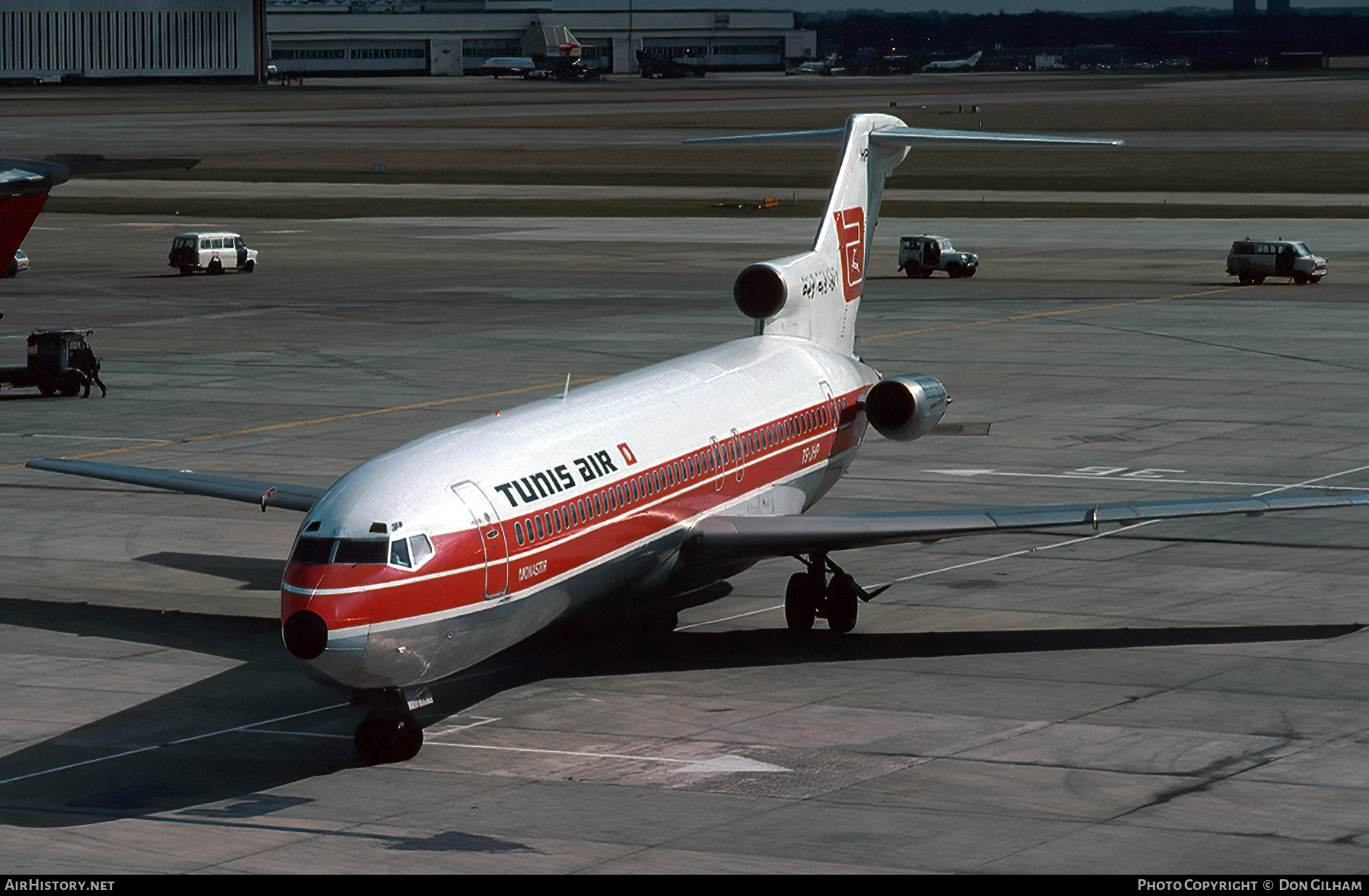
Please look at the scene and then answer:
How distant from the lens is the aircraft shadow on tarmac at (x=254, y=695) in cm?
1950

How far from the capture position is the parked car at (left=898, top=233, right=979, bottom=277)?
76.7 meters

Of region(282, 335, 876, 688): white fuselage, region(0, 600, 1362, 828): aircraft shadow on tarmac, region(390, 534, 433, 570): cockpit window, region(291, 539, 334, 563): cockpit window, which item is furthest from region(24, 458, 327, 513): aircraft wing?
region(390, 534, 433, 570): cockpit window

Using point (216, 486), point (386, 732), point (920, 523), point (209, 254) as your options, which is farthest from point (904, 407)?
point (209, 254)

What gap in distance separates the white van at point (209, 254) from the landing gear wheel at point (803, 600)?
5767 cm

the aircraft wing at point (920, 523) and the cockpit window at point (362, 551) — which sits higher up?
the cockpit window at point (362, 551)

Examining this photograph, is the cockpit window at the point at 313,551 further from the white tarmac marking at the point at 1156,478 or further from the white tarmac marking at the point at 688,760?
the white tarmac marking at the point at 1156,478

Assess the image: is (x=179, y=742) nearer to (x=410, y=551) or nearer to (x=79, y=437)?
(x=410, y=551)

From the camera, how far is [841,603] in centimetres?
2611

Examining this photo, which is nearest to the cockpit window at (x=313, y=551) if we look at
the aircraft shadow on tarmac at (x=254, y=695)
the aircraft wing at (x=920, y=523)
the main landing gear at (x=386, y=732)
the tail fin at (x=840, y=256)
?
the main landing gear at (x=386, y=732)

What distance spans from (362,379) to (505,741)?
3114 centimetres

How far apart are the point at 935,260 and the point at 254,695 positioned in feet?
185

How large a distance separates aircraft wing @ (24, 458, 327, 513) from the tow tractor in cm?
2123

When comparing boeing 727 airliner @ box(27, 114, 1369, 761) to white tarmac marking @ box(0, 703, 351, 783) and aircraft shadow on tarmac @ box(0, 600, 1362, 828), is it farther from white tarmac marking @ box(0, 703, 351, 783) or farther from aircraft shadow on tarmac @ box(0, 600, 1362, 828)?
white tarmac marking @ box(0, 703, 351, 783)

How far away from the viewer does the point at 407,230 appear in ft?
319
